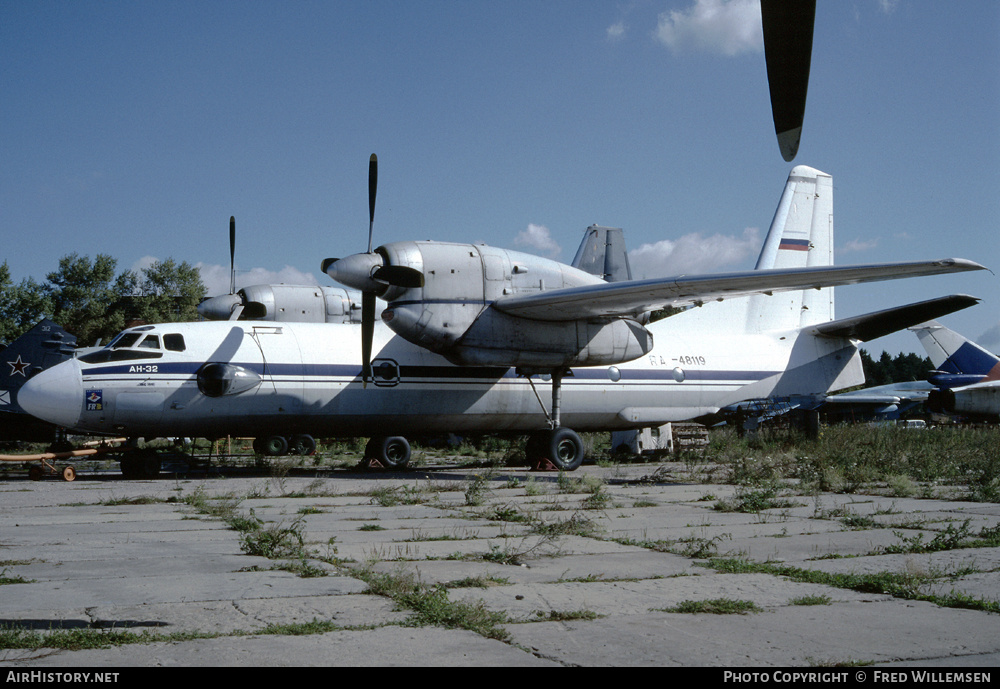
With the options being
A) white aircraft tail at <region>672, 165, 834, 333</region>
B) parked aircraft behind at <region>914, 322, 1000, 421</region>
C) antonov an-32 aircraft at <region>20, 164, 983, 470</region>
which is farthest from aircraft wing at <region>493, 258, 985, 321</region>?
parked aircraft behind at <region>914, 322, 1000, 421</region>

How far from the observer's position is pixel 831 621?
3.85 m

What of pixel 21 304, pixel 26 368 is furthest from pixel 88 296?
pixel 26 368

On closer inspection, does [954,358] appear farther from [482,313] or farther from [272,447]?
[272,447]

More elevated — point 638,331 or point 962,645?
point 638,331

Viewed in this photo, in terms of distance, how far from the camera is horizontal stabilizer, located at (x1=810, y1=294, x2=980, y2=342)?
15429mm

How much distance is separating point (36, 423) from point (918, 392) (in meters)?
36.1

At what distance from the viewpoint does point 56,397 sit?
13680mm

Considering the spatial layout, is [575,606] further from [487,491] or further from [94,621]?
[487,491]

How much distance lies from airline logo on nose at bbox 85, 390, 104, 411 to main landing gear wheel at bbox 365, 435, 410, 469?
518 centimetres

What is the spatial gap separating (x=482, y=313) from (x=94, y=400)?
695cm

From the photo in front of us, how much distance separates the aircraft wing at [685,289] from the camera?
11961mm
